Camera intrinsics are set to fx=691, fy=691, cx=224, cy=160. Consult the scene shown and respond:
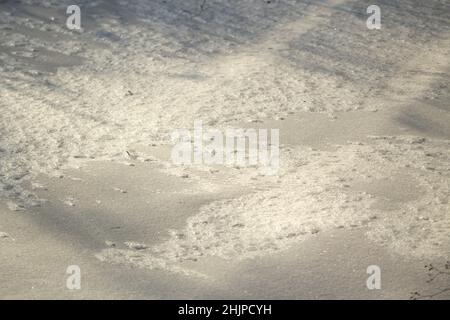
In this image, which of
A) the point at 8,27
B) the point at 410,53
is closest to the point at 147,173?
the point at 8,27

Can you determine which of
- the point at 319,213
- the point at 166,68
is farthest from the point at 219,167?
the point at 166,68

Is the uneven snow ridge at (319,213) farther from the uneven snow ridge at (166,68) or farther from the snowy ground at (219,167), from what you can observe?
the uneven snow ridge at (166,68)

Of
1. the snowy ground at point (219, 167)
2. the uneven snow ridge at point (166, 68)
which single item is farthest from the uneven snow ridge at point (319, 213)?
the uneven snow ridge at point (166, 68)

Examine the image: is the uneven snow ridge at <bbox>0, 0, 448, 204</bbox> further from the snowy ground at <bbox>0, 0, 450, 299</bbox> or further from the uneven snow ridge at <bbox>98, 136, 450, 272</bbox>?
the uneven snow ridge at <bbox>98, 136, 450, 272</bbox>

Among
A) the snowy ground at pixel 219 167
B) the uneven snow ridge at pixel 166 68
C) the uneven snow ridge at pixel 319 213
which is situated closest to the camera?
the snowy ground at pixel 219 167

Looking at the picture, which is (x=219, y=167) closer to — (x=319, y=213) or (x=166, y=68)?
(x=319, y=213)

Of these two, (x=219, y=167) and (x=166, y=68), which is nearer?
(x=219, y=167)

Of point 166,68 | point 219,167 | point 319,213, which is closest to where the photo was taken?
point 319,213
